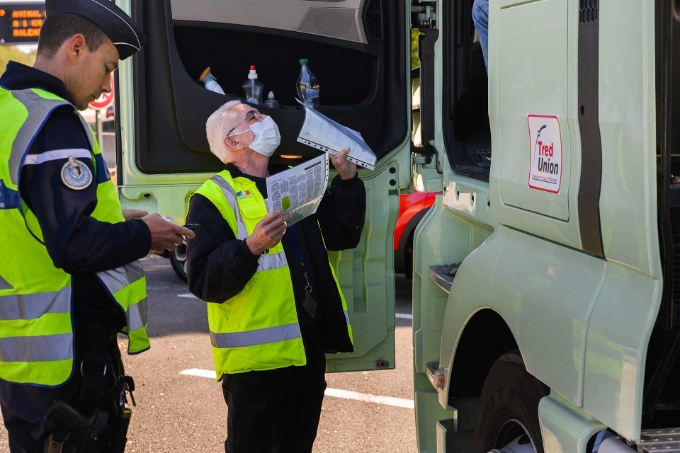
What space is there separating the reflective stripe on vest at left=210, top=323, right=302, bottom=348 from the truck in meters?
A: 0.55

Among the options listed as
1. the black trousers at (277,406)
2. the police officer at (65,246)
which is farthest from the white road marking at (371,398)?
the police officer at (65,246)

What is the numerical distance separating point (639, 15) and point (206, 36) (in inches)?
86.4

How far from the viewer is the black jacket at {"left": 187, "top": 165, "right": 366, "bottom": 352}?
124 inches

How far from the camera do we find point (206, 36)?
3.64 metres

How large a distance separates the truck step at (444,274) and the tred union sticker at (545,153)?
2.95 ft

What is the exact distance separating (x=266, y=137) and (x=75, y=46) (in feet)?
3.29

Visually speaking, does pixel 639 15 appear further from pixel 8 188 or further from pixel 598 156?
pixel 8 188

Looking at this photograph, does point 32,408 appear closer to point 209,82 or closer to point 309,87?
point 209,82

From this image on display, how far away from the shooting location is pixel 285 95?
3.83 metres

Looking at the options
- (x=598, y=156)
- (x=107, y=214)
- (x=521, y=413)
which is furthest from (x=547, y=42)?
(x=107, y=214)

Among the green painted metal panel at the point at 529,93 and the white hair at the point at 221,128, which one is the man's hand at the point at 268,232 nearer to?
the white hair at the point at 221,128

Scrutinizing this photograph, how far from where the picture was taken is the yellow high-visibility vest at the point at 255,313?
3262 millimetres

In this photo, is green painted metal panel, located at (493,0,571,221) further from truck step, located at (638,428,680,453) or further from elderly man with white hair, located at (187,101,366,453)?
elderly man with white hair, located at (187,101,366,453)

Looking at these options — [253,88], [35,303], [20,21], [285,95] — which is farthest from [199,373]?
[20,21]
